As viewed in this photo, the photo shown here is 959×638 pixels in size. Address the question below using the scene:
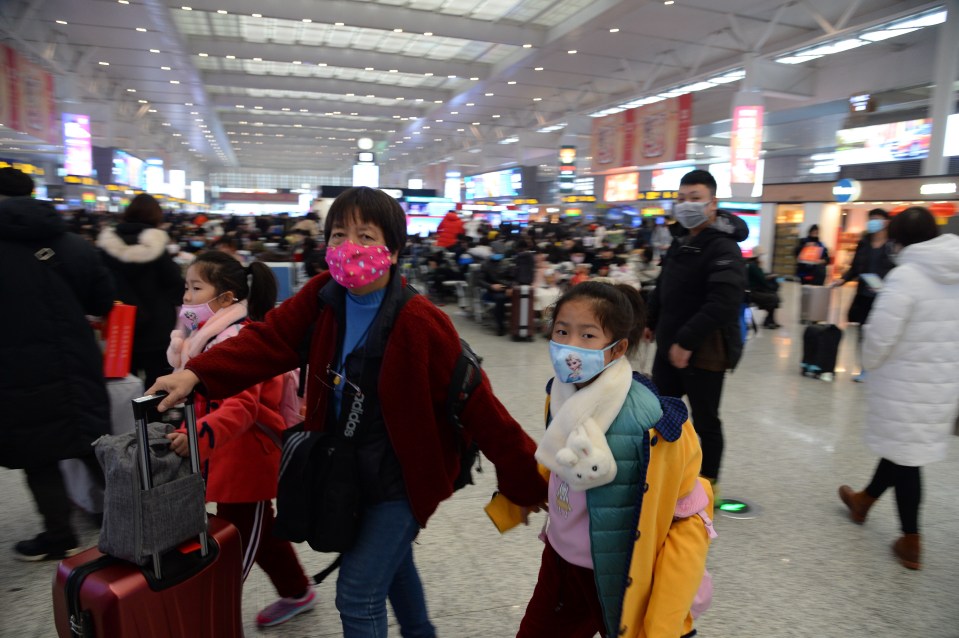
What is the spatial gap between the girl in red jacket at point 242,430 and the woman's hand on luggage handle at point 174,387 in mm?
319

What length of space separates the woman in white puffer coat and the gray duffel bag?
9.55 ft

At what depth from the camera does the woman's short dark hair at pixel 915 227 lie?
9.20 ft

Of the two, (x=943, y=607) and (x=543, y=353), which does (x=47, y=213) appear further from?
(x=543, y=353)

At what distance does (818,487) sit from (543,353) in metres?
4.30

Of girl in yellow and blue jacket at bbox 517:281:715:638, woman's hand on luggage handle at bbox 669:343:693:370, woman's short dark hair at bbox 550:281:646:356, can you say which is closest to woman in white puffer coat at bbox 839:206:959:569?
woman's hand on luggage handle at bbox 669:343:693:370

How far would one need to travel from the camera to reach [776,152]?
25266 mm

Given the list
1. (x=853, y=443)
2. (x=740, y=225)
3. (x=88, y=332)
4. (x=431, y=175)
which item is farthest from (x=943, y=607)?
(x=431, y=175)

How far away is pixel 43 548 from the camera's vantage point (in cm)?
273

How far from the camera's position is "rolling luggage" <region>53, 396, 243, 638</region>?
1.26 m

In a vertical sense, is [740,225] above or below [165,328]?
above

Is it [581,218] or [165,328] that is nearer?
[165,328]

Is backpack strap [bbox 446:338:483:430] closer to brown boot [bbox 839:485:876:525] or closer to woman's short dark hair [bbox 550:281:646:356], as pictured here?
woman's short dark hair [bbox 550:281:646:356]

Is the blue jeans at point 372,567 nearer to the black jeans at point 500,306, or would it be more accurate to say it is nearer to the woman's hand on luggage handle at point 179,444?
the woman's hand on luggage handle at point 179,444

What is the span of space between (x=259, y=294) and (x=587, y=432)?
1.52 metres
